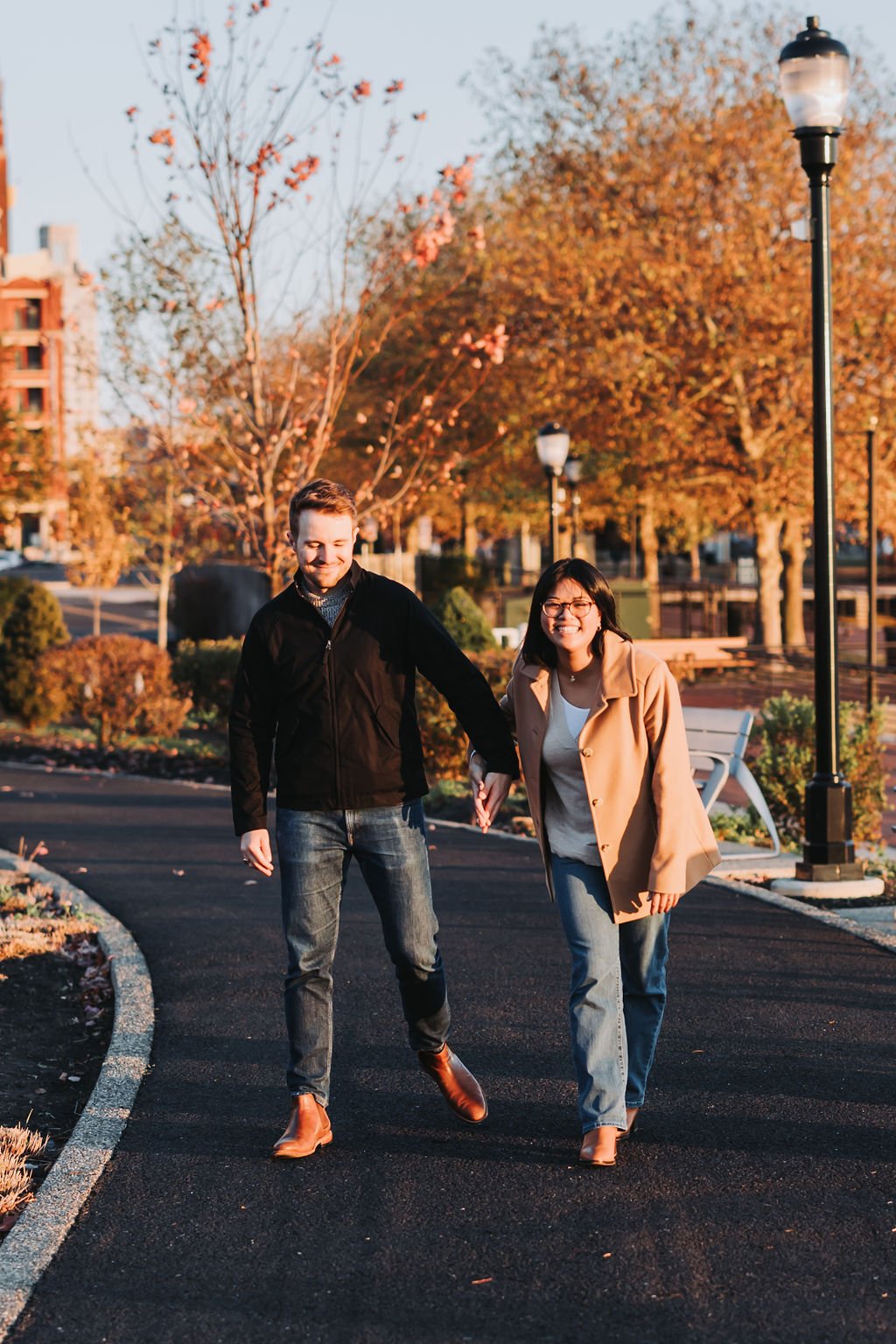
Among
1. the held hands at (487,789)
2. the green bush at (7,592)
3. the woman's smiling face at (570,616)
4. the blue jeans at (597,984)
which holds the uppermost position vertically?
the green bush at (7,592)

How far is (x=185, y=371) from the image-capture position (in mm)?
22969

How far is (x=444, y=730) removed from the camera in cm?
1412

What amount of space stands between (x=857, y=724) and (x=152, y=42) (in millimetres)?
9231

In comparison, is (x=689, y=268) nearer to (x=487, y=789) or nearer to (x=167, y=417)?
(x=167, y=417)

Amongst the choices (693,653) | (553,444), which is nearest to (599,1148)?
(553,444)

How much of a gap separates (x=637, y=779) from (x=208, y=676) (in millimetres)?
14016

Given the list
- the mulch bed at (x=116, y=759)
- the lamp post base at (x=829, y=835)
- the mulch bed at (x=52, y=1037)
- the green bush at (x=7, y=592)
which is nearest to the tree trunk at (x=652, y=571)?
the green bush at (x=7, y=592)

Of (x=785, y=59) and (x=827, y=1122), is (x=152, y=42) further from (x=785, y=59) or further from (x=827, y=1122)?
(x=827, y=1122)

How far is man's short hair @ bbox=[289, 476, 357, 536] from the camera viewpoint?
4.54 m

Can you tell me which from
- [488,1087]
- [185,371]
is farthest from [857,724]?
[185,371]

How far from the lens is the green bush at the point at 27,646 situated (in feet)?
61.7

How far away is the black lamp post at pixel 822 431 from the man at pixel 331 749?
4.68 m

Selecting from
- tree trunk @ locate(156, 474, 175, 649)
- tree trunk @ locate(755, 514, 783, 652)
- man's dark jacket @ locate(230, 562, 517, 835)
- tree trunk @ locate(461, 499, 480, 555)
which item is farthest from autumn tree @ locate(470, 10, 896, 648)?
man's dark jacket @ locate(230, 562, 517, 835)

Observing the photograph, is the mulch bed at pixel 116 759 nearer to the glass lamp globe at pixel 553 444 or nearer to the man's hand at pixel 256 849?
the glass lamp globe at pixel 553 444
